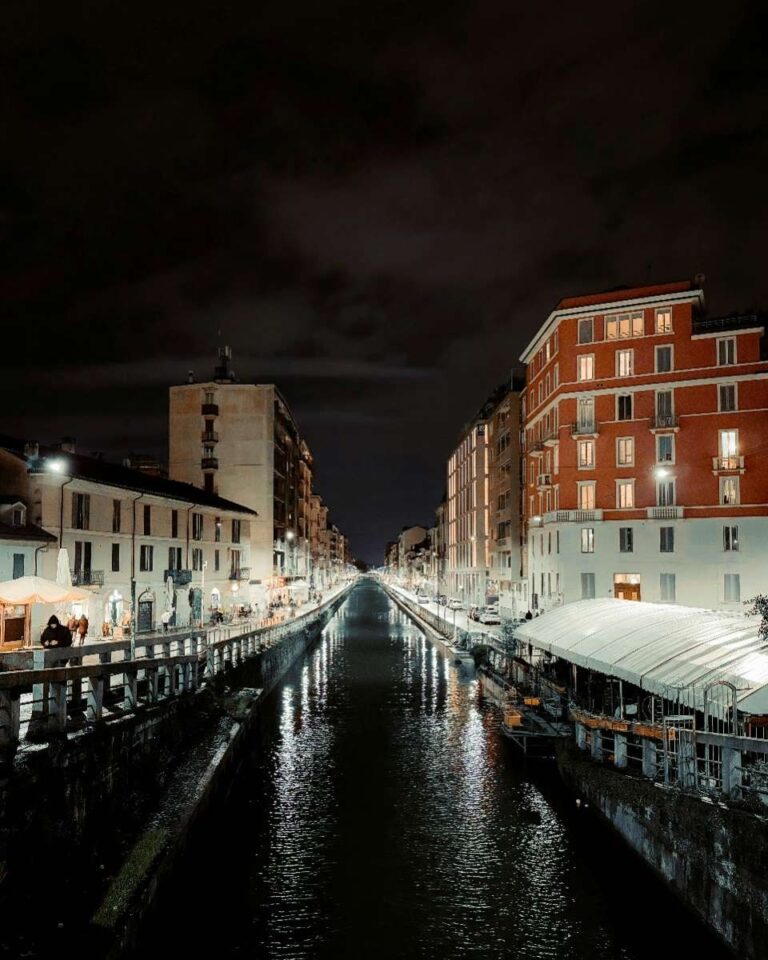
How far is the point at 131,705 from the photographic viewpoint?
19375 mm

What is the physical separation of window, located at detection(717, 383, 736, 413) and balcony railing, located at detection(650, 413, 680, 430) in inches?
119

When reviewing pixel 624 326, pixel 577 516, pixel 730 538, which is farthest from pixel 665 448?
pixel 624 326

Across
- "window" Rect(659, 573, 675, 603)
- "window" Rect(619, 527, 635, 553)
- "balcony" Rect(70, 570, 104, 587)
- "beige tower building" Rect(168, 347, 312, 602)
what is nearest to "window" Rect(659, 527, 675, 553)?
"window" Rect(659, 573, 675, 603)

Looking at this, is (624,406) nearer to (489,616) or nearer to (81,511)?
(489,616)

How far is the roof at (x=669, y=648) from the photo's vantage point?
18094 mm

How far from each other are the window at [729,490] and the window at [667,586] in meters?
6.34

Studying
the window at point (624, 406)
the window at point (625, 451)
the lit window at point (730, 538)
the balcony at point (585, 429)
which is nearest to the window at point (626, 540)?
the window at point (625, 451)

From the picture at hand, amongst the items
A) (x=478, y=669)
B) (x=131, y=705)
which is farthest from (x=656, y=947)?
(x=478, y=669)

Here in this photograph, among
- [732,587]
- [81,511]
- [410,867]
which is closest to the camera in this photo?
[410,867]

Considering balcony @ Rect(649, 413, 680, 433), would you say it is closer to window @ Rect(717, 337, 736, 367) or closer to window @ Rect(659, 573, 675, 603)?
window @ Rect(717, 337, 736, 367)

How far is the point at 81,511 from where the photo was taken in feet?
151

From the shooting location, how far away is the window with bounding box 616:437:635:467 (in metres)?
59.8

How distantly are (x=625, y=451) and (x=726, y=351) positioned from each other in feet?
32.1

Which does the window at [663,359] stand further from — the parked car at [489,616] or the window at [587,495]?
the parked car at [489,616]
